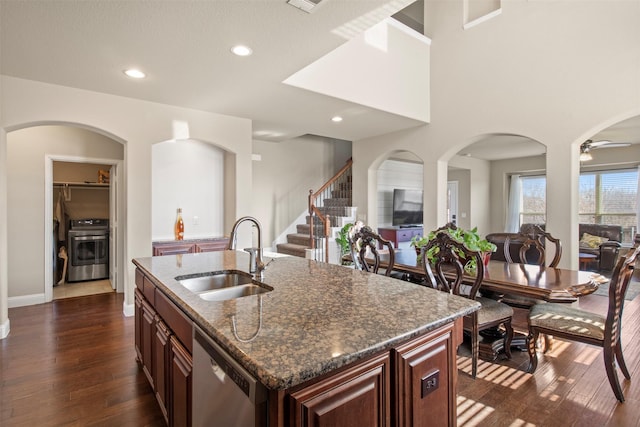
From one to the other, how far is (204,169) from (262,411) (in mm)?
4409

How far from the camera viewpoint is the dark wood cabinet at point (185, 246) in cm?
410

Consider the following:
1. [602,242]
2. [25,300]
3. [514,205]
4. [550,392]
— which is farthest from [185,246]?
[514,205]

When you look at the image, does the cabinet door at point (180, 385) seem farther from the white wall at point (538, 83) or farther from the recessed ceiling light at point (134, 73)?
the white wall at point (538, 83)

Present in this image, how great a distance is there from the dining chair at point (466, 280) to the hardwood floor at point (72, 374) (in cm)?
205

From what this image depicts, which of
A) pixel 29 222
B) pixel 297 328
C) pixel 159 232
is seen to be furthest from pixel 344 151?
pixel 297 328

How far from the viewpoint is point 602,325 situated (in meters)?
2.33

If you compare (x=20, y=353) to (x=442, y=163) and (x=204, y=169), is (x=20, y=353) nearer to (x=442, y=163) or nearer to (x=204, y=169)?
(x=204, y=169)

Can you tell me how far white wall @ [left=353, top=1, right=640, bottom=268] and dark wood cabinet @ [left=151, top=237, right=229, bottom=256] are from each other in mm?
3315

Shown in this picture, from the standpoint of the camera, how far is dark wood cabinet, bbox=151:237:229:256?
4102mm

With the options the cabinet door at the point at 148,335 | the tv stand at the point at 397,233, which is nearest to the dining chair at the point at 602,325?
the cabinet door at the point at 148,335

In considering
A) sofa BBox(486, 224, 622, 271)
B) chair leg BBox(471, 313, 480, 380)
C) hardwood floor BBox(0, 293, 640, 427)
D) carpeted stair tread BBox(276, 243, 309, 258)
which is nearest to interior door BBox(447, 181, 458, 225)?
sofa BBox(486, 224, 622, 271)

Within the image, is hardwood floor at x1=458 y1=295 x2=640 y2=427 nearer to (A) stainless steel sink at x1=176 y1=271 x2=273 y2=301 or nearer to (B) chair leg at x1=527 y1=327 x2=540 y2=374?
(B) chair leg at x1=527 y1=327 x2=540 y2=374

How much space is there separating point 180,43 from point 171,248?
247 centimetres

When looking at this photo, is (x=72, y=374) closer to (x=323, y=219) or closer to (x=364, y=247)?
(x=364, y=247)
